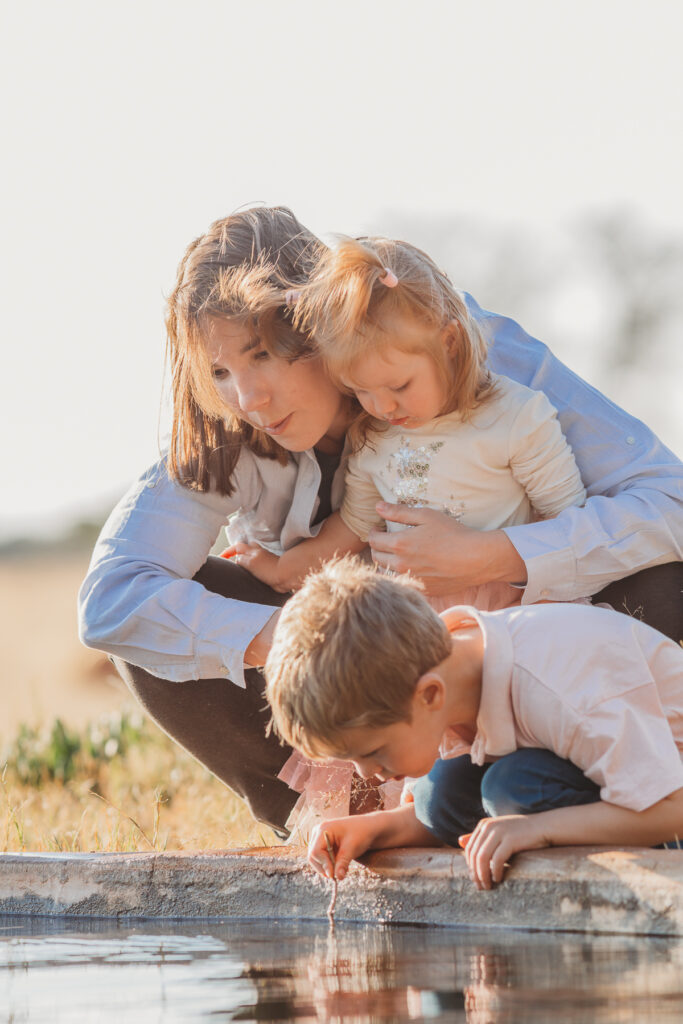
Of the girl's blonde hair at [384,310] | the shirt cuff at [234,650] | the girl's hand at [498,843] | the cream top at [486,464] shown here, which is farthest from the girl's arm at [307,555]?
the girl's hand at [498,843]

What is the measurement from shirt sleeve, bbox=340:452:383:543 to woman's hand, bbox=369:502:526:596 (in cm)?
20

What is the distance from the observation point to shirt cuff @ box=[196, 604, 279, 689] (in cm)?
355

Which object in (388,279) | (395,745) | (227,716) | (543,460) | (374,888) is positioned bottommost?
(227,716)

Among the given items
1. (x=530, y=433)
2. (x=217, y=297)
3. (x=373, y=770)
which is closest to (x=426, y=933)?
(x=373, y=770)

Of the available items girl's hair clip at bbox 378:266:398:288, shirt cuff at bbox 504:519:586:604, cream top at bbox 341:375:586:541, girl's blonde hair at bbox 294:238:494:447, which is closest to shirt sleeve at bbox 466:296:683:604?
shirt cuff at bbox 504:519:586:604

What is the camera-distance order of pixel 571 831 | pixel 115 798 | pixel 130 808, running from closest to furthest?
pixel 571 831 < pixel 130 808 < pixel 115 798

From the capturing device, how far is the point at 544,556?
357 cm

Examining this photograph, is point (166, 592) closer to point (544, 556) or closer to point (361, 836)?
point (361, 836)

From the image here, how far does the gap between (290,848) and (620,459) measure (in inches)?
53.8

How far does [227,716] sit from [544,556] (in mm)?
1069

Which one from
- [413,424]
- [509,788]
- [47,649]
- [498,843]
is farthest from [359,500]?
[47,649]

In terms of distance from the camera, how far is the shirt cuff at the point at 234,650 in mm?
3555

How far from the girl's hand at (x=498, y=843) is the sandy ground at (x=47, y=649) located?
15.6 ft

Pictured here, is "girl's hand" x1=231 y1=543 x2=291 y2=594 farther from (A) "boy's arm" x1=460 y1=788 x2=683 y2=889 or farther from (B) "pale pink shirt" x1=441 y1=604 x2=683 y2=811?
(A) "boy's arm" x1=460 y1=788 x2=683 y2=889
